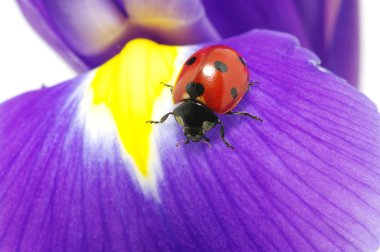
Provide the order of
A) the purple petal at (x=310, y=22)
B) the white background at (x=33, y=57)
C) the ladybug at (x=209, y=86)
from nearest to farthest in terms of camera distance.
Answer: the ladybug at (x=209, y=86), the purple petal at (x=310, y=22), the white background at (x=33, y=57)

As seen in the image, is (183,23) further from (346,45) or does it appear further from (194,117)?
(346,45)

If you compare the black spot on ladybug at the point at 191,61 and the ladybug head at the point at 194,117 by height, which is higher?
the black spot on ladybug at the point at 191,61

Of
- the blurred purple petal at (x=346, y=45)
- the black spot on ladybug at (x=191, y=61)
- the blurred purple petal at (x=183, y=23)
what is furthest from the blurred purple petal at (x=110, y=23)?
the blurred purple petal at (x=346, y=45)

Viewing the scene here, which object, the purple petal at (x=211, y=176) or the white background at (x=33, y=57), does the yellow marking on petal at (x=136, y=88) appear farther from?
the white background at (x=33, y=57)

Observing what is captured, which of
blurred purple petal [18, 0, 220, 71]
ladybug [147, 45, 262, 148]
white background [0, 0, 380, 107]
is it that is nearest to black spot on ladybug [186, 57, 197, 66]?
ladybug [147, 45, 262, 148]

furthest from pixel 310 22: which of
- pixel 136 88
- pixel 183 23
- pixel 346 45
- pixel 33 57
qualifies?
pixel 33 57

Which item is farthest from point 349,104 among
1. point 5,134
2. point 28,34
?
point 28,34

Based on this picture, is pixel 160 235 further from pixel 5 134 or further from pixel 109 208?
pixel 5 134
